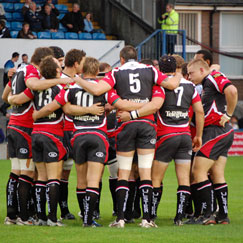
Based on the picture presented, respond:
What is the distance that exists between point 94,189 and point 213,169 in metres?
1.84

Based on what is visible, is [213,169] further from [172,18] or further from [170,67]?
[172,18]

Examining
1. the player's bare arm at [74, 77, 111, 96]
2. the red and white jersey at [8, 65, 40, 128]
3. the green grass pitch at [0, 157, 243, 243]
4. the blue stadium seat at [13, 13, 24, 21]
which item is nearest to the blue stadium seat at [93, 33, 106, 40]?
the blue stadium seat at [13, 13, 24, 21]

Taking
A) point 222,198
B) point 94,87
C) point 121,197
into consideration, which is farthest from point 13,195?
point 222,198

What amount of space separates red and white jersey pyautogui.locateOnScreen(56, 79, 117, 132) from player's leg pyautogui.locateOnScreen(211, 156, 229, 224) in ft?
5.81

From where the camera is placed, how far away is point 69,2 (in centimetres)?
2659

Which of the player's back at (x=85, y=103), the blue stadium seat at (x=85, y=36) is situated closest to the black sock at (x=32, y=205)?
the player's back at (x=85, y=103)

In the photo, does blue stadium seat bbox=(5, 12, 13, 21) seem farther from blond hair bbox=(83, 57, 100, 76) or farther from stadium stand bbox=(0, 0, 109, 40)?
blond hair bbox=(83, 57, 100, 76)

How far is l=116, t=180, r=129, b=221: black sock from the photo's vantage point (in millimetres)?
8898

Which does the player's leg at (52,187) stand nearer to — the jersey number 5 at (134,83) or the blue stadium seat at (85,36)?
the jersey number 5 at (134,83)

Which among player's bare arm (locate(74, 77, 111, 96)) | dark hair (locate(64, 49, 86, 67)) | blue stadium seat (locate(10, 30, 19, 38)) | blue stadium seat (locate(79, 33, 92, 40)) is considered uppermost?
blue stadium seat (locate(10, 30, 19, 38))

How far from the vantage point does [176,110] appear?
9195 mm

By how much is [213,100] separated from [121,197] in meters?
1.90

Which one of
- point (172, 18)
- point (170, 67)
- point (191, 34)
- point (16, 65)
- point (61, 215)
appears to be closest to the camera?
point (170, 67)

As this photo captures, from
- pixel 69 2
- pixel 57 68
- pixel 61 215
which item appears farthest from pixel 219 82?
pixel 69 2
